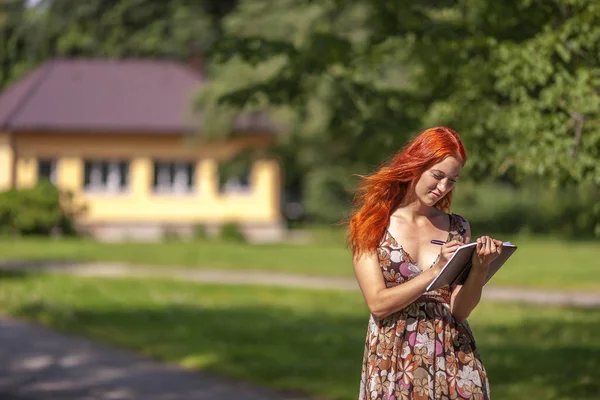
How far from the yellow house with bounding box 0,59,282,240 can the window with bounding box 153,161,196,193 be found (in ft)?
0.12

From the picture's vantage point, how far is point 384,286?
483 centimetres

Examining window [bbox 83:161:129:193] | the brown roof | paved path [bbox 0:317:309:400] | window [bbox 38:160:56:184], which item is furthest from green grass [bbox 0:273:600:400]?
window [bbox 38:160:56:184]

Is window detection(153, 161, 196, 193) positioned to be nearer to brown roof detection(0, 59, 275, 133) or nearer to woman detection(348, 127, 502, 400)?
brown roof detection(0, 59, 275, 133)

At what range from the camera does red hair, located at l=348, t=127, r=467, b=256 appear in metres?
4.83

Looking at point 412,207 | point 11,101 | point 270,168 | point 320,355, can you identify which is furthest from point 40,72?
point 412,207

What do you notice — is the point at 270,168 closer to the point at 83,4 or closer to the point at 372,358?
the point at 83,4

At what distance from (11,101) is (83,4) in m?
6.91

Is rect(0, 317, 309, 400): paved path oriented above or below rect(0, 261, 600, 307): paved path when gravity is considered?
below

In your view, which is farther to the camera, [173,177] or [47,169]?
[173,177]

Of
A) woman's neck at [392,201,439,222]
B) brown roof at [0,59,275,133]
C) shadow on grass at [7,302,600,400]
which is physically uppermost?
brown roof at [0,59,275,133]

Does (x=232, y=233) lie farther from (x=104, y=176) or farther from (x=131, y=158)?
(x=104, y=176)

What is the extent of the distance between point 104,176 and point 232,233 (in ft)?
21.3

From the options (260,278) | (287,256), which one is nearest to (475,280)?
(260,278)

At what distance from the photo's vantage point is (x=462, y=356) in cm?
496
